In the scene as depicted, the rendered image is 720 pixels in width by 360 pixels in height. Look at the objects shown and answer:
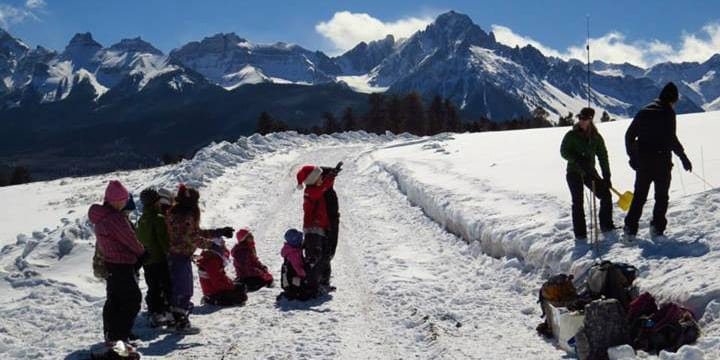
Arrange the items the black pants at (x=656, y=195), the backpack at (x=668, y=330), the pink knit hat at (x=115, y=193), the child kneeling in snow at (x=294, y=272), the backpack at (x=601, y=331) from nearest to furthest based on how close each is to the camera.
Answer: the backpack at (x=668, y=330) → the backpack at (x=601, y=331) → the pink knit hat at (x=115, y=193) → the black pants at (x=656, y=195) → the child kneeling in snow at (x=294, y=272)

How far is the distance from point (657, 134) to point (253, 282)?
6217 mm

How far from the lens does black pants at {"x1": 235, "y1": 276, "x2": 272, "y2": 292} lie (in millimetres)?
10094

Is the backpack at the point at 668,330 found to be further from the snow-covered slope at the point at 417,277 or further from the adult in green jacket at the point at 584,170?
the adult in green jacket at the point at 584,170

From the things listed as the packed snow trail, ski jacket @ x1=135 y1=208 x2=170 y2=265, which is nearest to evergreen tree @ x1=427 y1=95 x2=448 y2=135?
the packed snow trail

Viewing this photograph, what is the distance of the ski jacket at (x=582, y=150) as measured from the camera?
10.1 m

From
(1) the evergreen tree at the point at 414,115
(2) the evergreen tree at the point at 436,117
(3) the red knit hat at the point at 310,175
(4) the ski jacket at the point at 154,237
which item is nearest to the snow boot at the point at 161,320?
(4) the ski jacket at the point at 154,237

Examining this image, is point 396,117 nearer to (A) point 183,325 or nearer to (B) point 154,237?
(B) point 154,237

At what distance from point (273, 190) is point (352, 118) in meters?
69.1

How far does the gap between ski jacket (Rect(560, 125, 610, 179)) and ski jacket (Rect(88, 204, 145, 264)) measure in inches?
252

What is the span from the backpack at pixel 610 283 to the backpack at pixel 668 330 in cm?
67

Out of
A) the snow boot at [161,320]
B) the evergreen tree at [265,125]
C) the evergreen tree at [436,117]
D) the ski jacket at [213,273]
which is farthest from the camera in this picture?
the evergreen tree at [436,117]

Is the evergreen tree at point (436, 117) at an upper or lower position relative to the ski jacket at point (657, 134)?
upper

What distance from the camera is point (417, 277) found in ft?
34.0

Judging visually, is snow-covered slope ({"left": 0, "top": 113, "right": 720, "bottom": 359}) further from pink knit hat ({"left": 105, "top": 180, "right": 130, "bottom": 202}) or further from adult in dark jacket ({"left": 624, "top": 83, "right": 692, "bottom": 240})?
pink knit hat ({"left": 105, "top": 180, "right": 130, "bottom": 202})
